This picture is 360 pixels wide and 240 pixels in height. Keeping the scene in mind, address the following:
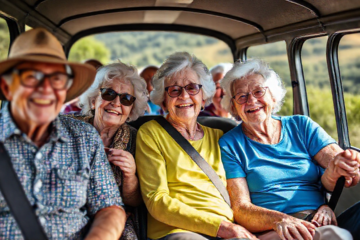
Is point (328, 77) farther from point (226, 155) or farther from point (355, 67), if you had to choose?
point (355, 67)

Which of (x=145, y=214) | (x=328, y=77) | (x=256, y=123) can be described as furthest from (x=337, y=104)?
(x=145, y=214)

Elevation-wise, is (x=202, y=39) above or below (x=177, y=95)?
above

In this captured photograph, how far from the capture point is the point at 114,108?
9.20 feet

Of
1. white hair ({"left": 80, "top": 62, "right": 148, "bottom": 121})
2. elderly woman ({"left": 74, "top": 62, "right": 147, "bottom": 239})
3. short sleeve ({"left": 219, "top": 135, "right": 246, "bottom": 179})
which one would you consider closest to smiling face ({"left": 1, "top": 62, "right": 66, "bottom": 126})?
elderly woman ({"left": 74, "top": 62, "right": 147, "bottom": 239})

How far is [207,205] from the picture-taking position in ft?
8.58

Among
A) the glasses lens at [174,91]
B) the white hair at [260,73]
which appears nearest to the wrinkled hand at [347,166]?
the white hair at [260,73]

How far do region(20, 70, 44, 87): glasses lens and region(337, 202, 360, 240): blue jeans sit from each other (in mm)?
2031

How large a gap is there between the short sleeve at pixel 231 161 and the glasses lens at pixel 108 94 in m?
0.85

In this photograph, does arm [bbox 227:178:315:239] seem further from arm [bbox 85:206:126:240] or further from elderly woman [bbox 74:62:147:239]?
arm [bbox 85:206:126:240]

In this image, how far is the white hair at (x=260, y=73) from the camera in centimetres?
302

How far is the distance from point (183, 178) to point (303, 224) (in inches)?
31.6

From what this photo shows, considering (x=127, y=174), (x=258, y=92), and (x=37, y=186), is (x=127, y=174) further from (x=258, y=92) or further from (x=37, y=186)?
(x=258, y=92)

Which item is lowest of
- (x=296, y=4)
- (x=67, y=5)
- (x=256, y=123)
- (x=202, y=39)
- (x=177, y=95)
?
(x=256, y=123)

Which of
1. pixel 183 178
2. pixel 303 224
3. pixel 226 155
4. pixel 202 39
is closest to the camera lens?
pixel 303 224
